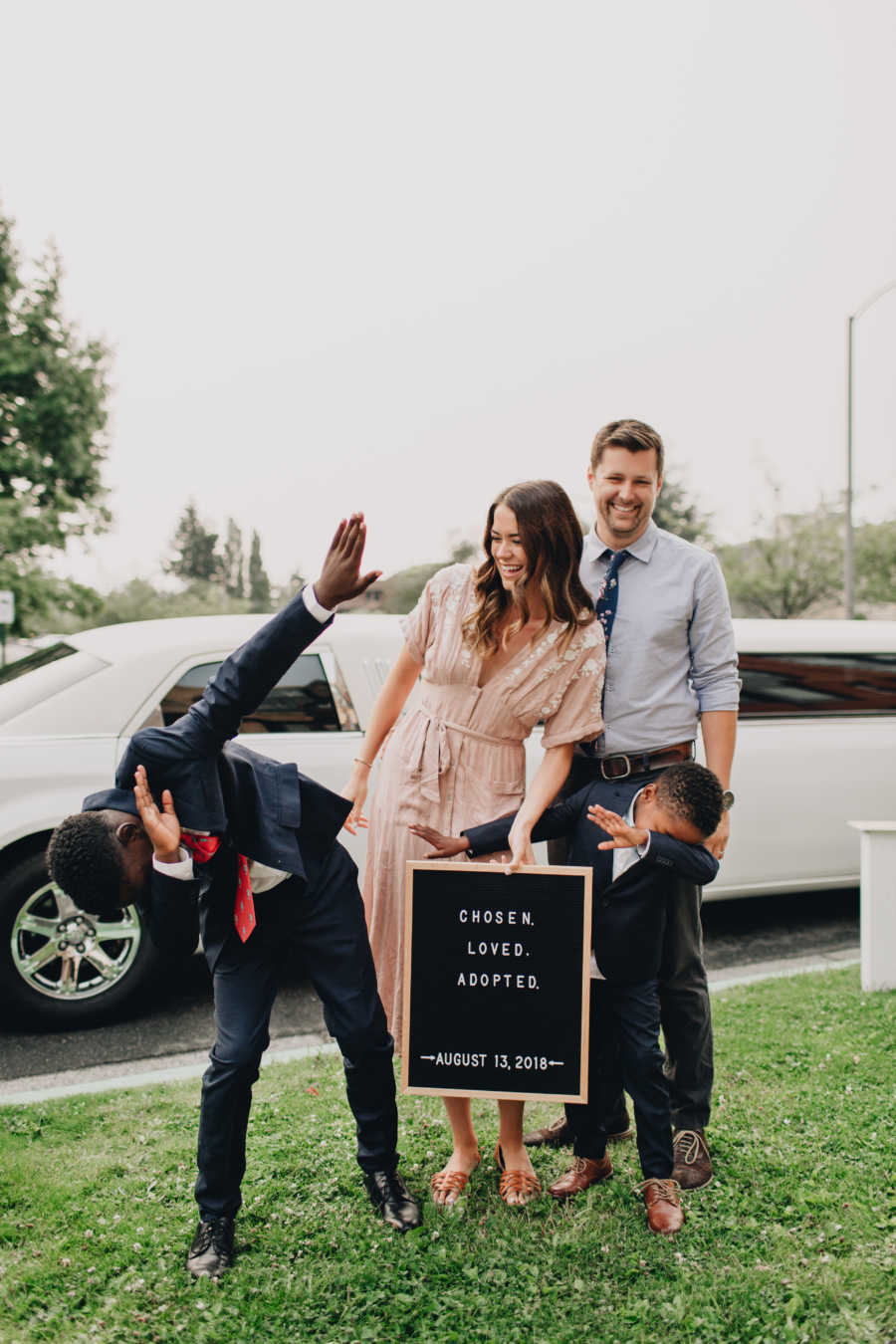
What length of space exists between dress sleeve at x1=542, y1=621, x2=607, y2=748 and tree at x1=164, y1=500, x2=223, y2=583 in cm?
8095

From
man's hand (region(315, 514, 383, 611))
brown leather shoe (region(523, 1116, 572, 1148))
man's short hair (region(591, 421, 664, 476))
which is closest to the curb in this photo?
brown leather shoe (region(523, 1116, 572, 1148))

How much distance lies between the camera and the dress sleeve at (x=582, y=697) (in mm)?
2881

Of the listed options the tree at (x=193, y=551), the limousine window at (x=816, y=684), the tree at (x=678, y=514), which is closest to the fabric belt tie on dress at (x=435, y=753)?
the limousine window at (x=816, y=684)

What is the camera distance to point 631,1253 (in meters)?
2.72

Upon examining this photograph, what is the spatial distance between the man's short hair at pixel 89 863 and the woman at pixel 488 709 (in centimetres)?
82

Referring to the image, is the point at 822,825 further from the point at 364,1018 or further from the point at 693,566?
the point at 364,1018

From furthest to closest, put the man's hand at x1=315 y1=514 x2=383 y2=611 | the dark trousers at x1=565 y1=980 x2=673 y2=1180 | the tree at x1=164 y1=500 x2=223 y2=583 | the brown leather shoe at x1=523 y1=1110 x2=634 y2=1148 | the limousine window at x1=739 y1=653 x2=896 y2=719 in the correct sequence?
the tree at x1=164 y1=500 x2=223 y2=583, the limousine window at x1=739 y1=653 x2=896 y2=719, the brown leather shoe at x1=523 y1=1110 x2=634 y2=1148, the dark trousers at x1=565 y1=980 x2=673 y2=1180, the man's hand at x1=315 y1=514 x2=383 y2=611

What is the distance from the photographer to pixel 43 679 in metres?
4.82

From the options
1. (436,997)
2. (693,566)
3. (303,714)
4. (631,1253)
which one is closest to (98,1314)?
(436,997)

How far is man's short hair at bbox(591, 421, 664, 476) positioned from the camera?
9.99 feet

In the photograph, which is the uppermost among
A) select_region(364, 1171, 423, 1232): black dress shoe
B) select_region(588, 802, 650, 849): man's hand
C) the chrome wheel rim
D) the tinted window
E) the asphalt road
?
the tinted window

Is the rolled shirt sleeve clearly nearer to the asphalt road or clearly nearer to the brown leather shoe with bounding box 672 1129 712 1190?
the brown leather shoe with bounding box 672 1129 712 1190

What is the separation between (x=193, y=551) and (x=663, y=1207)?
276 ft

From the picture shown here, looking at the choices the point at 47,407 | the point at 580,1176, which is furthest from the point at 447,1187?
the point at 47,407
